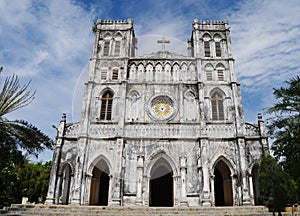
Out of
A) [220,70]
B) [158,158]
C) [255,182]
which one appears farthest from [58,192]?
[220,70]

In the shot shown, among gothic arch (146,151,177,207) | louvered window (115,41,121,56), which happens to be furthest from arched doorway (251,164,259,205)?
louvered window (115,41,121,56)

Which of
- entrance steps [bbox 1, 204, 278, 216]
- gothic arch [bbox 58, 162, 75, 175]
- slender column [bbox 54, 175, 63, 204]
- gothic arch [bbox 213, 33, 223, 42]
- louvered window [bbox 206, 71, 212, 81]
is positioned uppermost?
gothic arch [bbox 213, 33, 223, 42]

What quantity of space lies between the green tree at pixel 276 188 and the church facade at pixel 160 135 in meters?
5.13

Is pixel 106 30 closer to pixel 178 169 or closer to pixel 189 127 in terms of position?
pixel 189 127

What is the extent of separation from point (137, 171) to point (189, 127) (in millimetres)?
4853

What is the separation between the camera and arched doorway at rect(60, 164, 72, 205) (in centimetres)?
1822

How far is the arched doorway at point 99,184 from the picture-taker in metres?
18.8

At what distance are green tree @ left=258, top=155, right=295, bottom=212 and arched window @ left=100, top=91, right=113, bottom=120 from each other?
1182 centimetres

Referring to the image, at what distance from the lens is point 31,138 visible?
11.6 metres

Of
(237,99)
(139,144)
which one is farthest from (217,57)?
(139,144)

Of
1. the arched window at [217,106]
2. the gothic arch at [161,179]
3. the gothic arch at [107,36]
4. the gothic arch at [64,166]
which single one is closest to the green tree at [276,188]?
the gothic arch at [161,179]

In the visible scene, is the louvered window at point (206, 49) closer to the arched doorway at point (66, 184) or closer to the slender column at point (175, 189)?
the slender column at point (175, 189)

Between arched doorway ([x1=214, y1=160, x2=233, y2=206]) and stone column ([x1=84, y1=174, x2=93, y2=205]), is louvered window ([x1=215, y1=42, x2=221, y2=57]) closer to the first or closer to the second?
arched doorway ([x1=214, y1=160, x2=233, y2=206])

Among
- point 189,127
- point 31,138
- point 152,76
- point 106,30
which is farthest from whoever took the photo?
point 106,30
